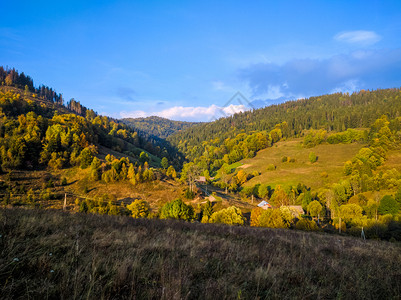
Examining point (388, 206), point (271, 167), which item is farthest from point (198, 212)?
point (271, 167)

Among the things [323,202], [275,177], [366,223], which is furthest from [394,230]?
[275,177]

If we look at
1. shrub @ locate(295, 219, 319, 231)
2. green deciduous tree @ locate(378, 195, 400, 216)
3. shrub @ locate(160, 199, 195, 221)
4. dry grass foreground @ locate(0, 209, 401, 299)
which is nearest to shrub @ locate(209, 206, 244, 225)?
shrub @ locate(160, 199, 195, 221)

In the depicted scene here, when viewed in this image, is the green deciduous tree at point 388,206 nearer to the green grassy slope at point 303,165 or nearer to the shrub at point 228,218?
the green grassy slope at point 303,165

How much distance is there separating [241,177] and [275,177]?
1732 cm

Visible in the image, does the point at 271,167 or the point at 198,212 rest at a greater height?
the point at 271,167

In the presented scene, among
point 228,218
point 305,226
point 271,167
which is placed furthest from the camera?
point 271,167

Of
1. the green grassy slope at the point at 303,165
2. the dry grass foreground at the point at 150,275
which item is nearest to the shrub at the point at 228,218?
the dry grass foreground at the point at 150,275

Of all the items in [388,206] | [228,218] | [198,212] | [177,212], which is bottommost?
[198,212]

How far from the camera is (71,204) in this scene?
44125mm

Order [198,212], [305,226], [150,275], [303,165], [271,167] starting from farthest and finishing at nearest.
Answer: [271,167] → [303,165] → [198,212] → [305,226] → [150,275]

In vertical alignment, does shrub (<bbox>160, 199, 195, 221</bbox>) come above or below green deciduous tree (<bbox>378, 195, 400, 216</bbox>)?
above

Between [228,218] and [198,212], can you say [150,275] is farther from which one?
[198,212]

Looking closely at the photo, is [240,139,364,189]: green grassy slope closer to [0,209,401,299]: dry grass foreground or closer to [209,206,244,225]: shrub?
[209,206,244,225]: shrub

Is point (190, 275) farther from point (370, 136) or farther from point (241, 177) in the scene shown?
point (370, 136)
